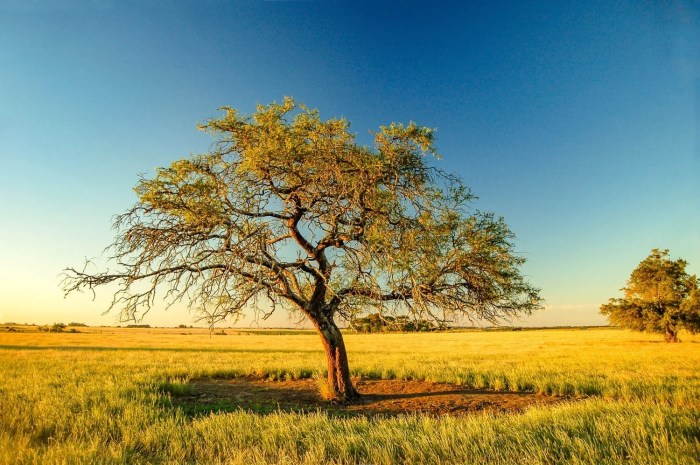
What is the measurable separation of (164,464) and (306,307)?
7.94 meters

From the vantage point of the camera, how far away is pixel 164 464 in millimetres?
6461

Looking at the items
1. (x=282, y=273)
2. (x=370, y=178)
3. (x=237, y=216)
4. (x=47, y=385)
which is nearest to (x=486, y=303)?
(x=370, y=178)

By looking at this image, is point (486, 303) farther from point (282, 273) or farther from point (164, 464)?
point (164, 464)

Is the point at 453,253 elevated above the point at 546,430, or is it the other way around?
the point at 453,253

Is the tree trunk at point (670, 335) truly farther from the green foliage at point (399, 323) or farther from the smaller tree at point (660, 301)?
the green foliage at point (399, 323)

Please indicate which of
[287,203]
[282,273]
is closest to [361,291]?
[282,273]

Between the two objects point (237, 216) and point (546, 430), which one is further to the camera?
point (237, 216)

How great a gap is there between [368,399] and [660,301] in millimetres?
51604

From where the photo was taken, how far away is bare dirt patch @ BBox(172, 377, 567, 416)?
1276 cm

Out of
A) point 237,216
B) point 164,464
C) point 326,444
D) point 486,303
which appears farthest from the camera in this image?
point 486,303

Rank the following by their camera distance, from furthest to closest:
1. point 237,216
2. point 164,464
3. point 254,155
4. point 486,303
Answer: point 486,303 → point 237,216 → point 254,155 → point 164,464

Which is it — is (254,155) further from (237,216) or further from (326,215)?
(326,215)

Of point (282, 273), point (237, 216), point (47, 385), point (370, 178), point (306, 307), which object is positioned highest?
point (370, 178)

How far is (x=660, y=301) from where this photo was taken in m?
50.6
